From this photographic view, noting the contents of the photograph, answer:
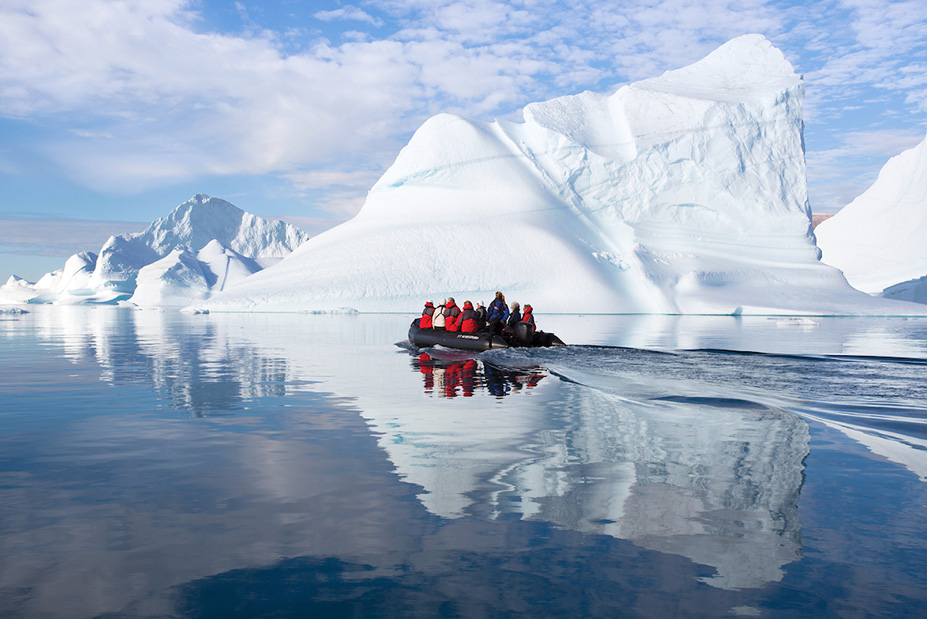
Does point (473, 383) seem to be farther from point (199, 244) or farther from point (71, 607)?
point (199, 244)

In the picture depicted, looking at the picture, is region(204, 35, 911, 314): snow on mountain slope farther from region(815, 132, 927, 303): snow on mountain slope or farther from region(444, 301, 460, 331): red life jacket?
region(815, 132, 927, 303): snow on mountain slope

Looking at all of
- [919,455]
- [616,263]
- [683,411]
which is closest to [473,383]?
[683,411]

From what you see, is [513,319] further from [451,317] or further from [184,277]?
[184,277]

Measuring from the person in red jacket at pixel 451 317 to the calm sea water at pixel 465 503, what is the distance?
22.6ft

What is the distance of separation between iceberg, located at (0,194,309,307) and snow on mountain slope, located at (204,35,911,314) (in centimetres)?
2723

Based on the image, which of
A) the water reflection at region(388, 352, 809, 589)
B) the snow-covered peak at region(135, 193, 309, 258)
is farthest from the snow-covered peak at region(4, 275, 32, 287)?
the water reflection at region(388, 352, 809, 589)

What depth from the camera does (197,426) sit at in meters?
6.45

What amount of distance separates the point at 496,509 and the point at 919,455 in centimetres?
346

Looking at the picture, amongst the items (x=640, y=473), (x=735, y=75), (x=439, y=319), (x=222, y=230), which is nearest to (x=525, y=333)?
(x=439, y=319)

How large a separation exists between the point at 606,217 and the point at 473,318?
39.9 m

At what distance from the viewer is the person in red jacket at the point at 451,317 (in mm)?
15617

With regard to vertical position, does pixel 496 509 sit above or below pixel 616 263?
below

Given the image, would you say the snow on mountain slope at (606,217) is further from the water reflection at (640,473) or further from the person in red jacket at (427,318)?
the water reflection at (640,473)

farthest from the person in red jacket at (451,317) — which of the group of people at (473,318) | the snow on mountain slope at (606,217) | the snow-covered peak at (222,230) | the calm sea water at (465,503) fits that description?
the snow-covered peak at (222,230)
